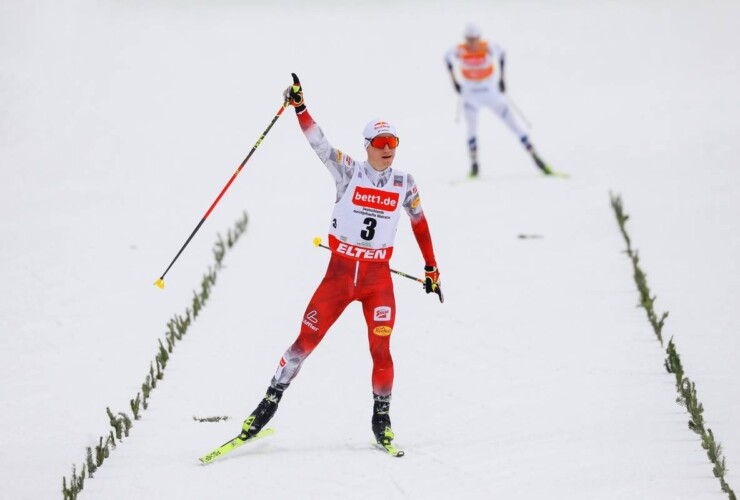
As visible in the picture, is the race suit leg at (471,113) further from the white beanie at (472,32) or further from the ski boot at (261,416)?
the ski boot at (261,416)

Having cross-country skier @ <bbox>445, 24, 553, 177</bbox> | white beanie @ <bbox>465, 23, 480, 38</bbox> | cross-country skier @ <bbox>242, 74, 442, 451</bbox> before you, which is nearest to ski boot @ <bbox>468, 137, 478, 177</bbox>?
cross-country skier @ <bbox>445, 24, 553, 177</bbox>

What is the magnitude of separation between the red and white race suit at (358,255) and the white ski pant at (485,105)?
7.82m

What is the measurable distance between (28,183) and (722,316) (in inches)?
374

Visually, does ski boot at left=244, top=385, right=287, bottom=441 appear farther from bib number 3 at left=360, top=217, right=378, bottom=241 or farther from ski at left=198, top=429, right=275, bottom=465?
bib number 3 at left=360, top=217, right=378, bottom=241

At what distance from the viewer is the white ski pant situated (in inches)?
615

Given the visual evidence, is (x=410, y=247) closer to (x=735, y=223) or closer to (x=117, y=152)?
(x=735, y=223)

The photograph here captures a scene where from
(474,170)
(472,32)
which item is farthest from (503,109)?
(472,32)

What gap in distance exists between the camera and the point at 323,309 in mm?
7953

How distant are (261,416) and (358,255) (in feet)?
4.16

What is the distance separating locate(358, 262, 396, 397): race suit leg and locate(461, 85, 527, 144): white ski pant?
7.90 metres

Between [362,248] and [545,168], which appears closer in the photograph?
[362,248]

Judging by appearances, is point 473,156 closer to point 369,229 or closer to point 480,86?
point 480,86

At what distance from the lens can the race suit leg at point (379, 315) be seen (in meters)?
7.98

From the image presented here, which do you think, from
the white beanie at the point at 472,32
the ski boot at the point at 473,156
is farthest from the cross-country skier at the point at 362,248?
the white beanie at the point at 472,32
